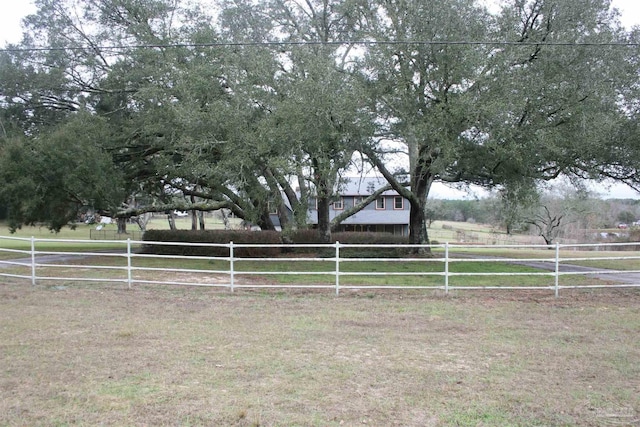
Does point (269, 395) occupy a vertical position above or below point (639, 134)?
below

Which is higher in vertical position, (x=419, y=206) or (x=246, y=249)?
(x=419, y=206)

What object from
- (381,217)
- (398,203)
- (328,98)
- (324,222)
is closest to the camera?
(328,98)

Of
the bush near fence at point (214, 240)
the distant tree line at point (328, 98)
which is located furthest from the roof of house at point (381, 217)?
the distant tree line at point (328, 98)

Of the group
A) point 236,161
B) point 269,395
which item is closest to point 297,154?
point 236,161

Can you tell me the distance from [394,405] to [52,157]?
1686 cm

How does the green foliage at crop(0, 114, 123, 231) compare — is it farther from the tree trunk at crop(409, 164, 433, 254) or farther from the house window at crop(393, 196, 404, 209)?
the house window at crop(393, 196, 404, 209)

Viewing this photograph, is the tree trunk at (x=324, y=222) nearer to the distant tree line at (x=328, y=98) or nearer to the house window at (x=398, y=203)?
the distant tree line at (x=328, y=98)

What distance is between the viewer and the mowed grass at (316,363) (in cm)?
414

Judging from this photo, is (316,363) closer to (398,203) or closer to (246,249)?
(246,249)

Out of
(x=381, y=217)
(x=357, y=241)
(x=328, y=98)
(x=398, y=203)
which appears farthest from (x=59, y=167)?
(x=398, y=203)

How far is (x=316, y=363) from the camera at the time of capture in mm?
5586

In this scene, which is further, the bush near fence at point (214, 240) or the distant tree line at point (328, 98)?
the bush near fence at point (214, 240)

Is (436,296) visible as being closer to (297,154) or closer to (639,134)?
(297,154)

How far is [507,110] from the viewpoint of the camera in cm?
1286
